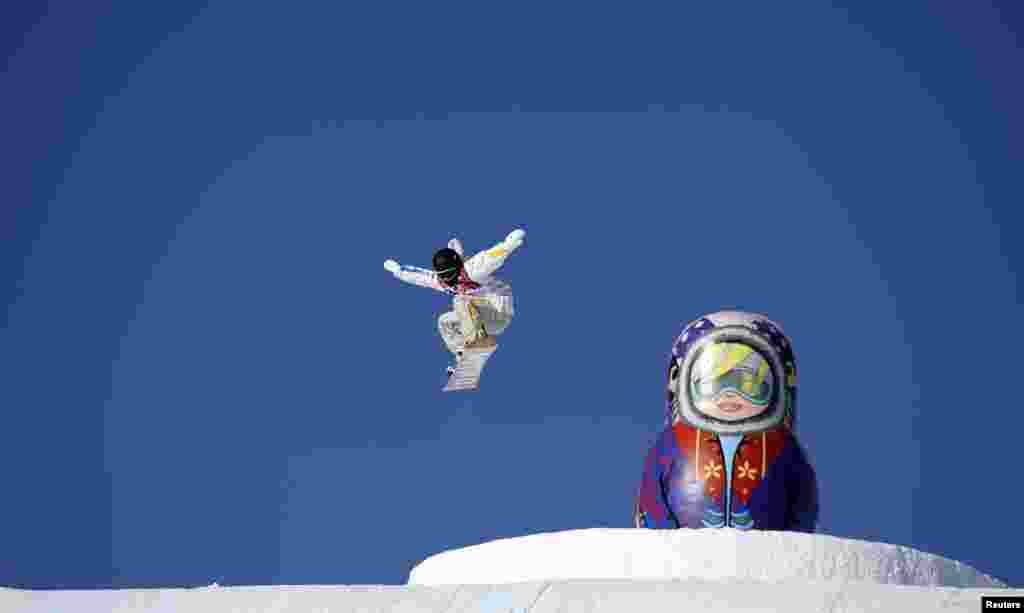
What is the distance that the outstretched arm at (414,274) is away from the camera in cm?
1898

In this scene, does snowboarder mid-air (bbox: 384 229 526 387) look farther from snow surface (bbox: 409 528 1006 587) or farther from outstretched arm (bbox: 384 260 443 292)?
snow surface (bbox: 409 528 1006 587)

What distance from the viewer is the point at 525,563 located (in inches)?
667

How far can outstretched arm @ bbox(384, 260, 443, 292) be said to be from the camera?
19.0m

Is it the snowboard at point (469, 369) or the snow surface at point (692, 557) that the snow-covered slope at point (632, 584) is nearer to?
the snow surface at point (692, 557)

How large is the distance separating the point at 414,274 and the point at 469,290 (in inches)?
21.6

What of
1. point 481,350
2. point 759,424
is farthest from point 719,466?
point 481,350

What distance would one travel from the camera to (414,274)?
19047mm

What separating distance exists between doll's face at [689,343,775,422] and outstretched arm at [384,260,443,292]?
2.69m
